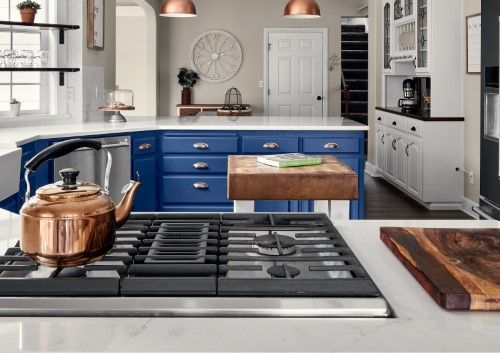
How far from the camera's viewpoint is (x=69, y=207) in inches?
43.9

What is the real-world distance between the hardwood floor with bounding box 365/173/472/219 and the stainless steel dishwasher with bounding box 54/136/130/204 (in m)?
2.52

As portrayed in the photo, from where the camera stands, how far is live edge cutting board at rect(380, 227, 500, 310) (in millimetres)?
1022

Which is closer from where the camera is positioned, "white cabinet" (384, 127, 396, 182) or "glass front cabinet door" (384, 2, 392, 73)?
"white cabinet" (384, 127, 396, 182)

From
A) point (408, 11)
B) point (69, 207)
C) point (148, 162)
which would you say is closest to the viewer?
point (69, 207)

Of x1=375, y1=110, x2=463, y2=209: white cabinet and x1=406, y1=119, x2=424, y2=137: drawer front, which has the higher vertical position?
x1=406, y1=119, x2=424, y2=137: drawer front

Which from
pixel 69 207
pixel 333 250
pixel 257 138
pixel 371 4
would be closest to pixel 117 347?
pixel 69 207

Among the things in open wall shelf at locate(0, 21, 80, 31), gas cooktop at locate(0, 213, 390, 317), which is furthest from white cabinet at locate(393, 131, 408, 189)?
gas cooktop at locate(0, 213, 390, 317)

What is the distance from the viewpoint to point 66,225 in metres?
1.11

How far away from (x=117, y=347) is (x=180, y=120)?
17.3 feet

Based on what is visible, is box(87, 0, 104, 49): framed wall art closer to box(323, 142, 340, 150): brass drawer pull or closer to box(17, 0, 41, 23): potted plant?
box(17, 0, 41, 23): potted plant

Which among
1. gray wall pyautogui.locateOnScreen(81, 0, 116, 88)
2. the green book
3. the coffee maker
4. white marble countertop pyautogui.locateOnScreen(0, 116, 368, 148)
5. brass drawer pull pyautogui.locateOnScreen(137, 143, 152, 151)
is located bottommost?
the green book

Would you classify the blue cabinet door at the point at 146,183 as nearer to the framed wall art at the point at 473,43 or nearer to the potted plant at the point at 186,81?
the framed wall art at the point at 473,43

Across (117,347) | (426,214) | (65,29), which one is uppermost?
(65,29)

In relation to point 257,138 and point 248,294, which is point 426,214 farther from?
point 248,294
